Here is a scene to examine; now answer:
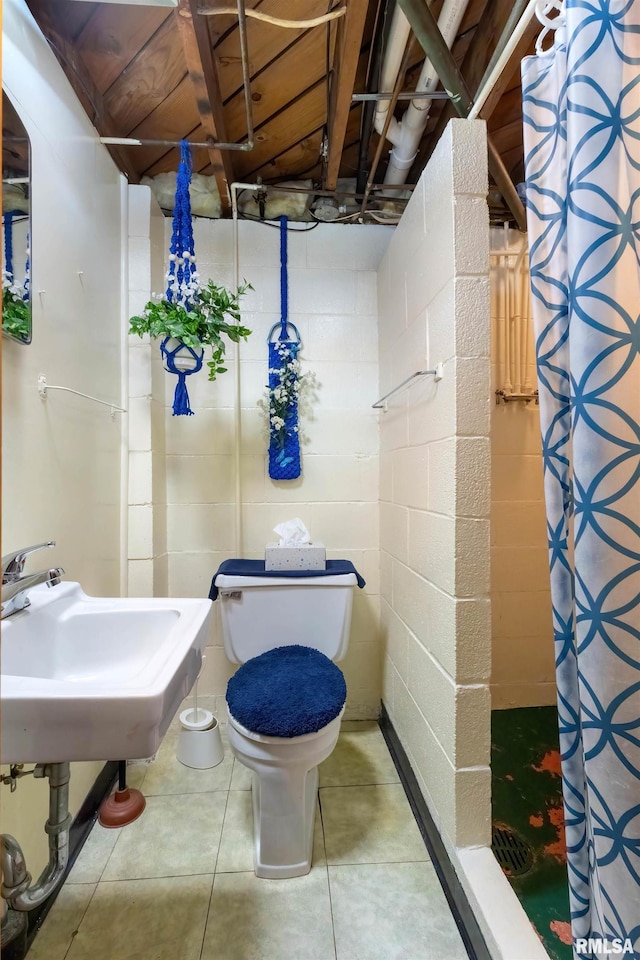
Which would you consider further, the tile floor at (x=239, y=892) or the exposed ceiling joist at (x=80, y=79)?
the exposed ceiling joist at (x=80, y=79)

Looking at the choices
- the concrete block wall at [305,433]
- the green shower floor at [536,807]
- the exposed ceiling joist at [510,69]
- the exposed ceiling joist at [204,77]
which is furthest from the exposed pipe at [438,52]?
the green shower floor at [536,807]

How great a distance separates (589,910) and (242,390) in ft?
5.90

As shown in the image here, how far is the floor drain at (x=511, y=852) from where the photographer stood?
1.21 m

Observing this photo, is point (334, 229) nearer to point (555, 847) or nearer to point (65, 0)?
point (65, 0)

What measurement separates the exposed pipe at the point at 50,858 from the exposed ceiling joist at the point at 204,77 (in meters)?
1.77

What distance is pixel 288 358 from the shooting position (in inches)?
72.0

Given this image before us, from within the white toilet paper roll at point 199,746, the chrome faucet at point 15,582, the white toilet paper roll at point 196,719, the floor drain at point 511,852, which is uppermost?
the chrome faucet at point 15,582

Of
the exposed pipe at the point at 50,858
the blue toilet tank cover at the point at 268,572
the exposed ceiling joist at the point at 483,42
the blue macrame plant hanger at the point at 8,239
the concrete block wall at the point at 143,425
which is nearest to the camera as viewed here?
the exposed pipe at the point at 50,858

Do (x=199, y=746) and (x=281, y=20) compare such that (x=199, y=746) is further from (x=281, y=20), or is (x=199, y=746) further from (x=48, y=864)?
(x=281, y=20)

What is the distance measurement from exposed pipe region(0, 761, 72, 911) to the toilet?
0.41 meters

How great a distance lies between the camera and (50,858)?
918 mm

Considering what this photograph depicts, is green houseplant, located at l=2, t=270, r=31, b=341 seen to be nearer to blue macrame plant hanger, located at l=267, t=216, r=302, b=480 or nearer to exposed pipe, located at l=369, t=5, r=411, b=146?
blue macrame plant hanger, located at l=267, t=216, r=302, b=480

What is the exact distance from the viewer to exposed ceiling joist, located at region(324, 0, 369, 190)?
1099 mm

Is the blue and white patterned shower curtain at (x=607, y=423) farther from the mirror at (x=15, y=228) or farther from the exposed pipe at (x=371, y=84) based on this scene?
the mirror at (x=15, y=228)
